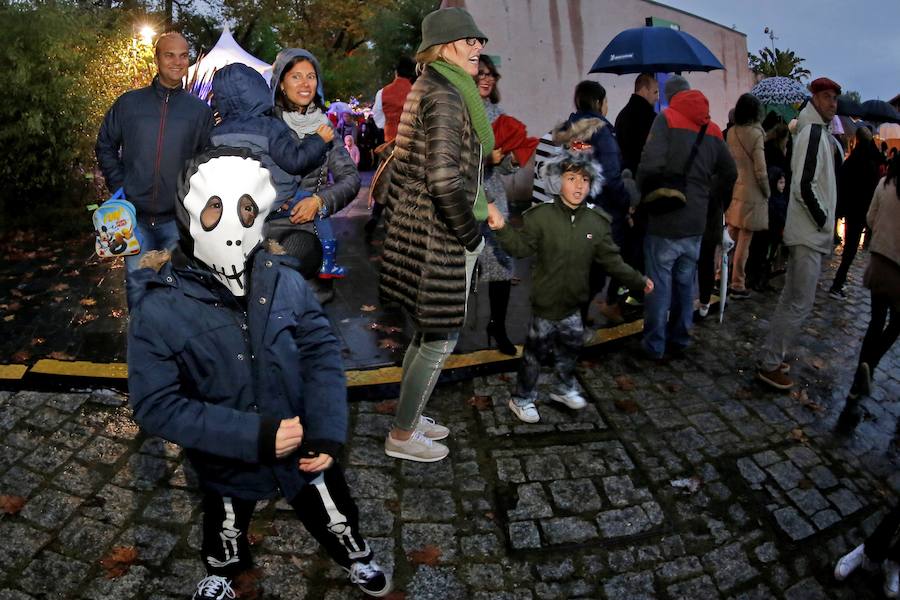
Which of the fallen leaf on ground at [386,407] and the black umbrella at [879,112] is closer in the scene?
the fallen leaf on ground at [386,407]

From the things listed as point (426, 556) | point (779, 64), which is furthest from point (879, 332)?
point (779, 64)

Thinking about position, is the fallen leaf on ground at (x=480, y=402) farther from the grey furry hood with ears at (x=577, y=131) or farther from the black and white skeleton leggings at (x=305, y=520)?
the black and white skeleton leggings at (x=305, y=520)

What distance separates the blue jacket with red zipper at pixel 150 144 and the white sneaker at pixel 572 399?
293cm

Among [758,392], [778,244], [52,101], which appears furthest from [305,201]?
[52,101]

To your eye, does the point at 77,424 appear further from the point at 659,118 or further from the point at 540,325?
the point at 659,118

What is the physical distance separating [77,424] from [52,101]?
7067 mm

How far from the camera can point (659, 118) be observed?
5449mm

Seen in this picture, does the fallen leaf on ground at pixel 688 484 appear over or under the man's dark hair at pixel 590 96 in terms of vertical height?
under

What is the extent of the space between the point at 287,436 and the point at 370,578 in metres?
1.03

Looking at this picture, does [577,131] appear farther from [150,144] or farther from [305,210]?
[150,144]

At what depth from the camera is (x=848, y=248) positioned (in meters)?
7.84

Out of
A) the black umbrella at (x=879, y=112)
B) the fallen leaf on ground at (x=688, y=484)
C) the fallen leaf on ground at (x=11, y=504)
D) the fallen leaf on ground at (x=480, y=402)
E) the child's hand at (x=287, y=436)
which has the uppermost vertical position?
the black umbrella at (x=879, y=112)

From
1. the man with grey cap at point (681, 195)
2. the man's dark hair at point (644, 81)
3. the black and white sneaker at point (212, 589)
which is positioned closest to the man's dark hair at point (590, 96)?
the man with grey cap at point (681, 195)

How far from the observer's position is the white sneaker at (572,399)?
4.77 metres
